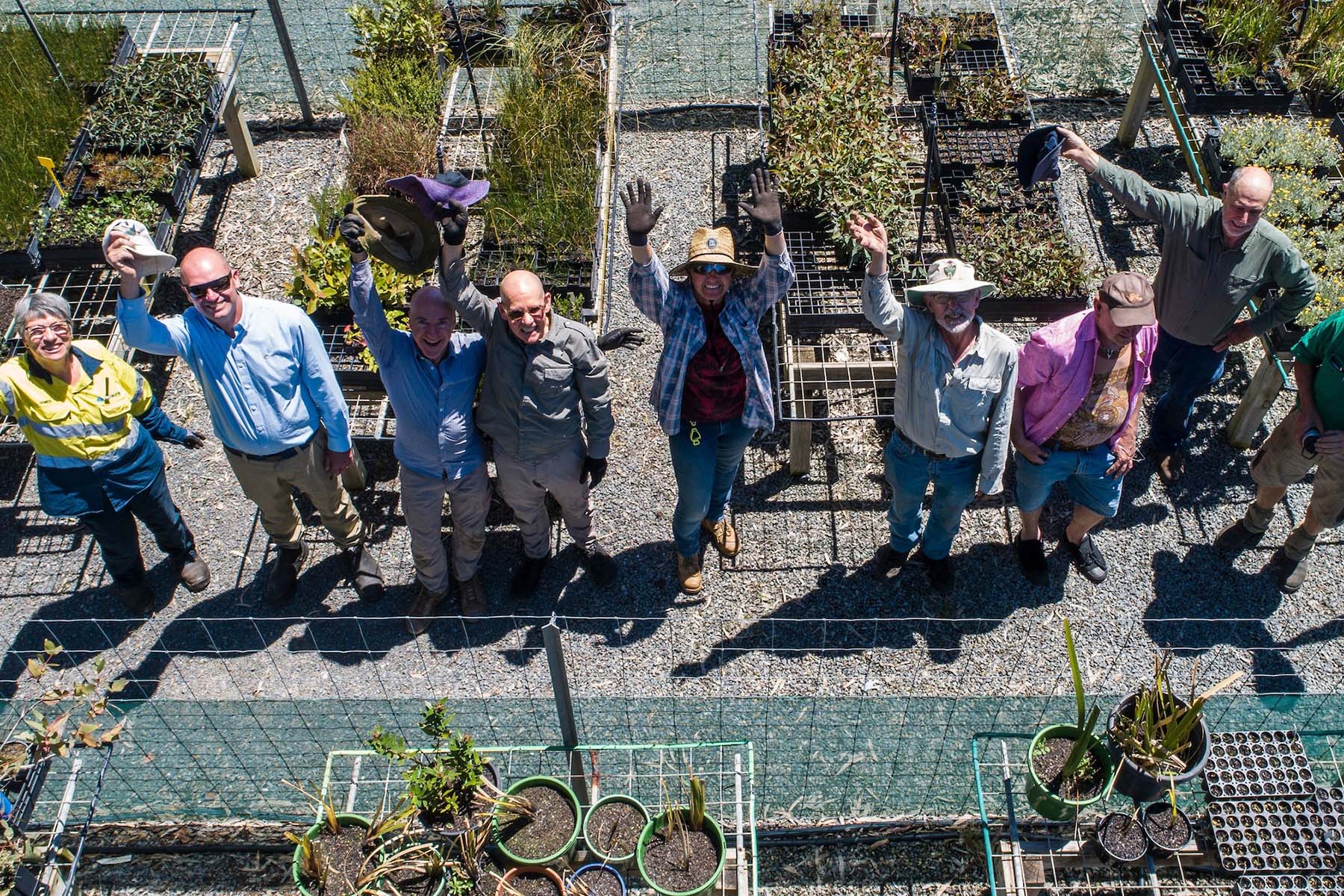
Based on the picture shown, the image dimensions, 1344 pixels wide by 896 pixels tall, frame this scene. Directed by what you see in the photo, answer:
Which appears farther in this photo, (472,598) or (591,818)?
(472,598)

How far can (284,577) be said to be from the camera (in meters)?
6.05

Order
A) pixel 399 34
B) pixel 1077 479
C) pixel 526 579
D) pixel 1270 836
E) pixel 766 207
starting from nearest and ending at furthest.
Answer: pixel 1270 836 → pixel 766 207 → pixel 1077 479 → pixel 526 579 → pixel 399 34

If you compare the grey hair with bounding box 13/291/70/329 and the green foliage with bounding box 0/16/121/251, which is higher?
→ the grey hair with bounding box 13/291/70/329

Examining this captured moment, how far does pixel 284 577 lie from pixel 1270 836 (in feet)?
15.0

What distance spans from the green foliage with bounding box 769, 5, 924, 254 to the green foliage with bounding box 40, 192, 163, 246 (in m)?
3.87

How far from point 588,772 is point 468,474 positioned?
58.4 inches

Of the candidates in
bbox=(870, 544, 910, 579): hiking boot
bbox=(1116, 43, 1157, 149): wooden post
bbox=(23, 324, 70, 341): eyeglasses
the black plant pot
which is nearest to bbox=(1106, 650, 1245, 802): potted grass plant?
the black plant pot

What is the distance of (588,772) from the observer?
5062mm

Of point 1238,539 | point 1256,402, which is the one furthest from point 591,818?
point 1256,402

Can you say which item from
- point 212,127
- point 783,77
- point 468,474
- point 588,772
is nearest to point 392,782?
point 588,772

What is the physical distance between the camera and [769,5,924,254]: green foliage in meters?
7.14

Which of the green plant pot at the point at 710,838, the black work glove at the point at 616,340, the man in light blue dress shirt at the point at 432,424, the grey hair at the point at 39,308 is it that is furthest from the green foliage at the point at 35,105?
the green plant pot at the point at 710,838

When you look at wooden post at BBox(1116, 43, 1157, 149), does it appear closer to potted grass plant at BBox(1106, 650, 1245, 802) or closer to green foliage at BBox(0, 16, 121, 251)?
potted grass plant at BBox(1106, 650, 1245, 802)

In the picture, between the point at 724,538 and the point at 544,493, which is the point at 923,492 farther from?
the point at 544,493
